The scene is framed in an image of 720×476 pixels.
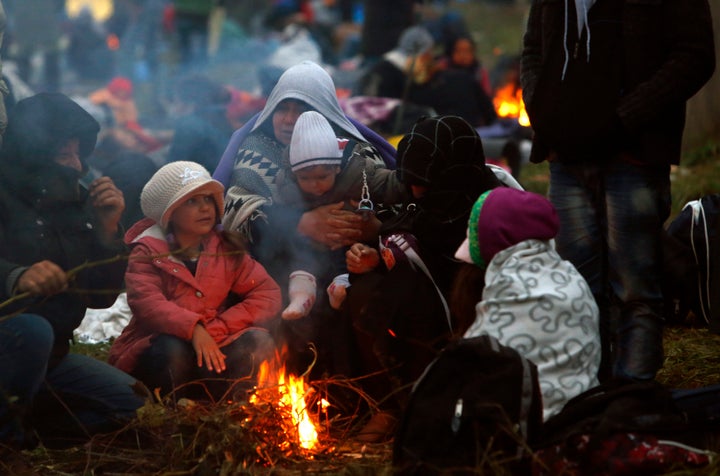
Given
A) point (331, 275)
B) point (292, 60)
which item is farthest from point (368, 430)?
point (292, 60)

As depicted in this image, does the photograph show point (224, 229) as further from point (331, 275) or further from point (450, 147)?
point (450, 147)

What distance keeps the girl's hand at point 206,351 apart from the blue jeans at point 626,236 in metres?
1.72

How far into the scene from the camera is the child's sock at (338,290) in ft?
16.2

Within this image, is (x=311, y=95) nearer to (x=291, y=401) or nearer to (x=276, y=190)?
(x=276, y=190)

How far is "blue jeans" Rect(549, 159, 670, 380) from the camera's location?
473 centimetres

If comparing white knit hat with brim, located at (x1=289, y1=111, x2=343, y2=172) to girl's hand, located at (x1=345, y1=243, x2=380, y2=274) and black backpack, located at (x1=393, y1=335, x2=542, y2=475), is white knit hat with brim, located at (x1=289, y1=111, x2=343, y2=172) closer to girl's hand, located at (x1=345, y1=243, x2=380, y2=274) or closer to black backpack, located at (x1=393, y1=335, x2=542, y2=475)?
girl's hand, located at (x1=345, y1=243, x2=380, y2=274)

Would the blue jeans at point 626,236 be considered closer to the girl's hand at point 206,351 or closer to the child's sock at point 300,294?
the child's sock at point 300,294

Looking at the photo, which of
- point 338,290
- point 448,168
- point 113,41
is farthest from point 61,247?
point 113,41

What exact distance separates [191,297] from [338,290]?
0.69 meters

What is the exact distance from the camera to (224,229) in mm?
5172

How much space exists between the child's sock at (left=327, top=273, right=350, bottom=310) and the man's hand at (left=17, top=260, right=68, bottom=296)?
1.28 m

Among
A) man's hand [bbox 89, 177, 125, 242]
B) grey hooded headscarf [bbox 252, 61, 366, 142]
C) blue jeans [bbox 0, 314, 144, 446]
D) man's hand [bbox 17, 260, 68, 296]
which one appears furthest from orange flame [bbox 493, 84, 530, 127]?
man's hand [bbox 17, 260, 68, 296]

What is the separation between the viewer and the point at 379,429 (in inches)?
186

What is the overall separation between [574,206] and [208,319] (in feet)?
5.85
